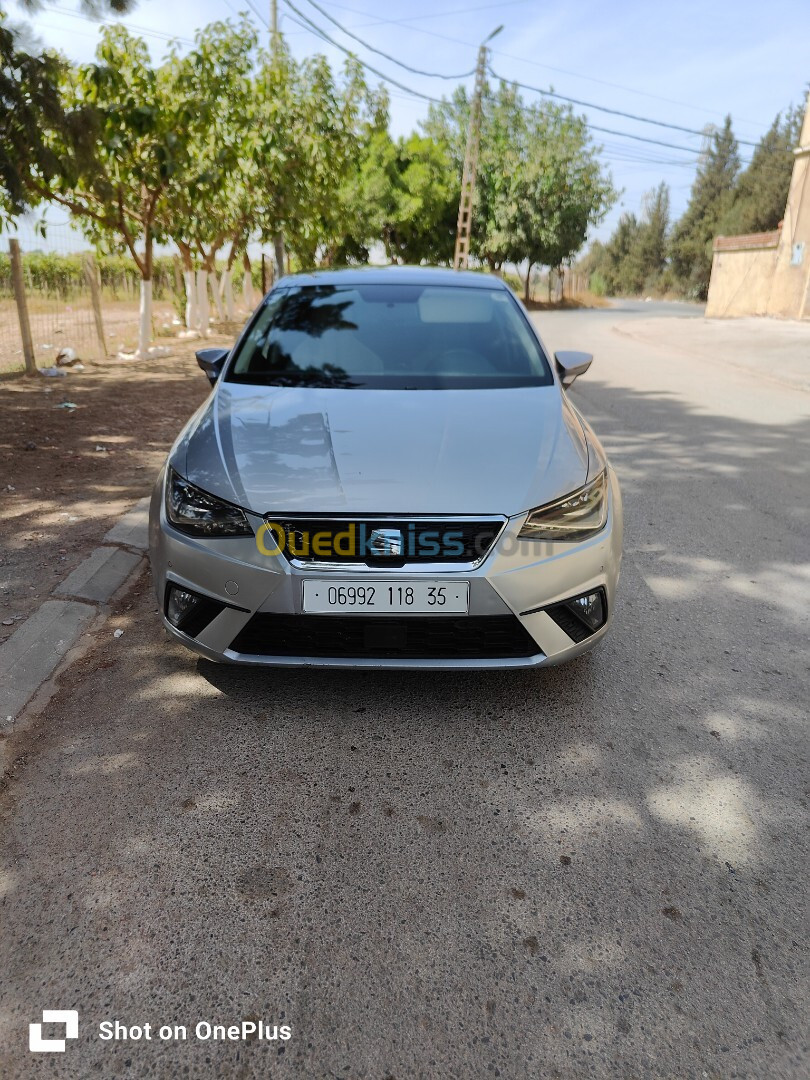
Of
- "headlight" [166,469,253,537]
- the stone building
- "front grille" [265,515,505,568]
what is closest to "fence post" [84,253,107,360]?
"headlight" [166,469,253,537]

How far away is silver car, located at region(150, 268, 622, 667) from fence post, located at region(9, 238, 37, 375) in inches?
326

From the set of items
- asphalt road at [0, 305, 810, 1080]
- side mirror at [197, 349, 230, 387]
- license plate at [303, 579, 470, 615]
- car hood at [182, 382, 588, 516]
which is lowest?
asphalt road at [0, 305, 810, 1080]

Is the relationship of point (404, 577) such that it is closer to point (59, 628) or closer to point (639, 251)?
point (59, 628)

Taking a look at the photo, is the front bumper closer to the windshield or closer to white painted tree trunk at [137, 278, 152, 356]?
the windshield

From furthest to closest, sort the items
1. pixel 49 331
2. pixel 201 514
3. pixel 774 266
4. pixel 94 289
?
pixel 774 266 < pixel 94 289 < pixel 49 331 < pixel 201 514

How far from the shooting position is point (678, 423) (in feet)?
27.2

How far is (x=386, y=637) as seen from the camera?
2547 mm

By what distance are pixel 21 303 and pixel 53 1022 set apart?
403 inches

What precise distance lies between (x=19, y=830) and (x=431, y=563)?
1423 mm

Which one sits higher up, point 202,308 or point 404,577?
point 404,577

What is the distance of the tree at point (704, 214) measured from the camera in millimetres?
65125

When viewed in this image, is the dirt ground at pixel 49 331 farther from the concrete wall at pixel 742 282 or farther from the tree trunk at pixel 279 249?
the concrete wall at pixel 742 282

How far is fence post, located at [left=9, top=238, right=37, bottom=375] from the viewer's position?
32.5ft

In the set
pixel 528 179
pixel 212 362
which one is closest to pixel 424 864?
pixel 212 362
